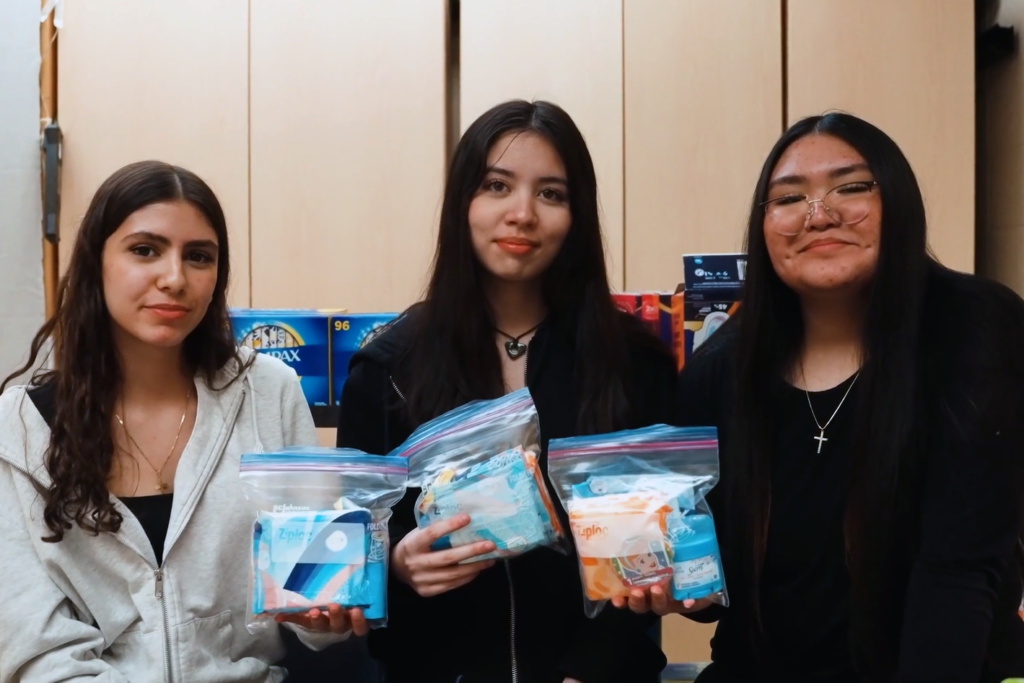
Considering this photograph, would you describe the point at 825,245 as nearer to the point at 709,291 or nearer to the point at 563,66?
the point at 709,291

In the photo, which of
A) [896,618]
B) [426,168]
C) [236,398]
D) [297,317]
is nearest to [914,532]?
[896,618]

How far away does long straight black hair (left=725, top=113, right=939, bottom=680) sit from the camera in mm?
1069

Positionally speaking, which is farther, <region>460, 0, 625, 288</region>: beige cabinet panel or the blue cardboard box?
<region>460, 0, 625, 288</region>: beige cabinet panel

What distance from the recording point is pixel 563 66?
276 centimetres

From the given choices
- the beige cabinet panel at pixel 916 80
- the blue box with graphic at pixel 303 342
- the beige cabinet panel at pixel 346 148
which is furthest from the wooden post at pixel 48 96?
the beige cabinet panel at pixel 916 80

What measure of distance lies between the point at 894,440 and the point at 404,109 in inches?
83.0

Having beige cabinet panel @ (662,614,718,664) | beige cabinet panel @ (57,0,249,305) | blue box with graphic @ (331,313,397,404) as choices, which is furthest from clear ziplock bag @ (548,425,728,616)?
beige cabinet panel @ (57,0,249,305)

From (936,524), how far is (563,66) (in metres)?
2.06

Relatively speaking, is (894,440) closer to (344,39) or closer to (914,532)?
(914,532)

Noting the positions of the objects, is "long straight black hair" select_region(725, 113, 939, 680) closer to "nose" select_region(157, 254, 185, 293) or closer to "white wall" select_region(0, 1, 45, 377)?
"nose" select_region(157, 254, 185, 293)

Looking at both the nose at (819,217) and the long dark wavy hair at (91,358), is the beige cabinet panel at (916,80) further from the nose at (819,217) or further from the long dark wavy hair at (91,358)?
the long dark wavy hair at (91,358)

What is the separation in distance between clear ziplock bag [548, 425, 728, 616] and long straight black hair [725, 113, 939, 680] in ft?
0.40

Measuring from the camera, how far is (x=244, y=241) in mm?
2891

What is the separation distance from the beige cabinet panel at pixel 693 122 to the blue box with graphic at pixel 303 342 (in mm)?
1084
